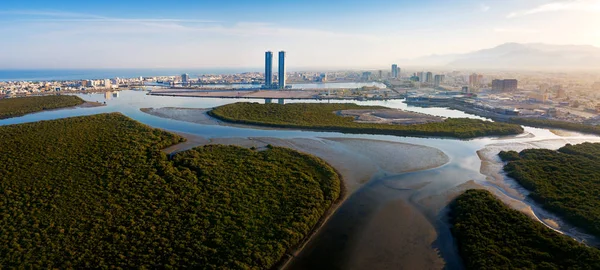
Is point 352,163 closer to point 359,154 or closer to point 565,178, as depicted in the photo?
point 359,154

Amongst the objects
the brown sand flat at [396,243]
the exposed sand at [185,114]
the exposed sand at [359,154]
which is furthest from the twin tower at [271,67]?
the brown sand flat at [396,243]

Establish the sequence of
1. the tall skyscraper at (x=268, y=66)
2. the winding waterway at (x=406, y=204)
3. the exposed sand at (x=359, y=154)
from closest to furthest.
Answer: the winding waterway at (x=406, y=204)
the exposed sand at (x=359, y=154)
the tall skyscraper at (x=268, y=66)

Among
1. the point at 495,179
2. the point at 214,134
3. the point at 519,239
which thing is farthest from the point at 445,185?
the point at 214,134

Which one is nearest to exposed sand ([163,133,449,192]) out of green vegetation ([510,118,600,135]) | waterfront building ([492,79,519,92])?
green vegetation ([510,118,600,135])

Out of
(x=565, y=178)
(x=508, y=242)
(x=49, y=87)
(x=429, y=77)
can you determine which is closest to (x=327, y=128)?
(x=565, y=178)

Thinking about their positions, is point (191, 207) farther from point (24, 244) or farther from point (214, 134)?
point (214, 134)

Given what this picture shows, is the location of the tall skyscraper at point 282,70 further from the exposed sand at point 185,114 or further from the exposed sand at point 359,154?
the exposed sand at point 359,154
